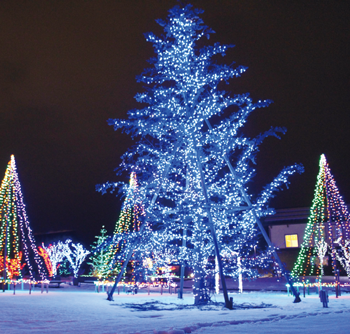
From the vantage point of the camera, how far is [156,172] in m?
14.6

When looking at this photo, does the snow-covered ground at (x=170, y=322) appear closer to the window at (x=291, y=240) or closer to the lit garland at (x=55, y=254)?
the window at (x=291, y=240)

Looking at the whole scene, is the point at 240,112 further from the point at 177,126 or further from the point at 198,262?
the point at 198,262

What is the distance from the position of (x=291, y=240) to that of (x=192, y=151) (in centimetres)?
2671

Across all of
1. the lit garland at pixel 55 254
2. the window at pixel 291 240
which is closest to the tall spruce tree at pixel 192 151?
the window at pixel 291 240

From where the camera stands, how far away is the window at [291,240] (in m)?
36.9

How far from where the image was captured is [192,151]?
13.9 m

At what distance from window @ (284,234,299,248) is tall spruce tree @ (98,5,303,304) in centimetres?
2456

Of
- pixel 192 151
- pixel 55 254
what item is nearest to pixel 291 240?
pixel 55 254

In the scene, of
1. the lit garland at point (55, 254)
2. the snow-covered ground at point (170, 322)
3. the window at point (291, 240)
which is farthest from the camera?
the lit garland at point (55, 254)

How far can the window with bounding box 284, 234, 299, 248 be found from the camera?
3694 cm

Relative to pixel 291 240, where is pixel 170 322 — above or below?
below

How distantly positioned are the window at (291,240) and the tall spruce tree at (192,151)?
24563 millimetres

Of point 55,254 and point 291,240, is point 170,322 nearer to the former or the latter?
point 291,240

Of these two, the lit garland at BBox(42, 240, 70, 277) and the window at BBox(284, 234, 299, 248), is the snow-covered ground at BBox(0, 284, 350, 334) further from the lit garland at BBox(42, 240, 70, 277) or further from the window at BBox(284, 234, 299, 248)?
the lit garland at BBox(42, 240, 70, 277)
